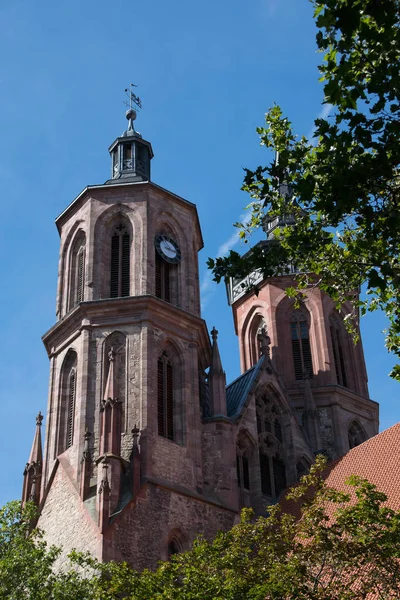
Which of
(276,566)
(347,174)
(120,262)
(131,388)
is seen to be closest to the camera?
(347,174)

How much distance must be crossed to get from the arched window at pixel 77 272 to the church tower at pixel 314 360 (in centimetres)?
664

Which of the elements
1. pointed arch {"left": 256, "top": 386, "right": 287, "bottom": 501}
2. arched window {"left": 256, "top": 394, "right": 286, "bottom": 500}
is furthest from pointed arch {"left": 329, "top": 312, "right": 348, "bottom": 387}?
arched window {"left": 256, "top": 394, "right": 286, "bottom": 500}

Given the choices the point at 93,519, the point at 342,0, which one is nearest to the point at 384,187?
the point at 342,0

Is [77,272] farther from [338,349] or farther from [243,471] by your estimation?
[338,349]

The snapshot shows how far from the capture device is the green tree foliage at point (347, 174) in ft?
45.8

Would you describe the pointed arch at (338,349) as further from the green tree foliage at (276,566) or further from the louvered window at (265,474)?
the green tree foliage at (276,566)

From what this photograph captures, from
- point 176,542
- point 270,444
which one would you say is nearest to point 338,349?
point 270,444

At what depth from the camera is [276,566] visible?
1941 centimetres

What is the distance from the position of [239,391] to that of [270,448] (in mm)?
2596

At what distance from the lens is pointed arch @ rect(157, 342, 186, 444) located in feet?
101

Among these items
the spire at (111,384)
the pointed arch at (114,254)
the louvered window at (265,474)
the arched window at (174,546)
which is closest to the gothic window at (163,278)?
the pointed arch at (114,254)

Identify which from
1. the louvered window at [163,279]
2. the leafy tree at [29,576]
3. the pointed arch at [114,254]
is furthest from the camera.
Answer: the louvered window at [163,279]

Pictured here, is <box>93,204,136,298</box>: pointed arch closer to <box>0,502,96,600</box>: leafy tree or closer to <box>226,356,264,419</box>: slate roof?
<box>226,356,264,419</box>: slate roof

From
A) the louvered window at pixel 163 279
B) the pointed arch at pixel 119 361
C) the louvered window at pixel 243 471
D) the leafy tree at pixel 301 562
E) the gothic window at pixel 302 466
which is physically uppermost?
the louvered window at pixel 163 279
